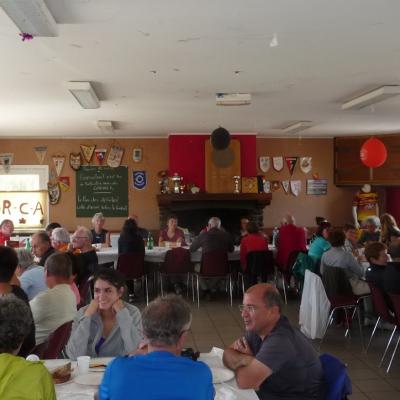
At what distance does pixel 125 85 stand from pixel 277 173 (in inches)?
248

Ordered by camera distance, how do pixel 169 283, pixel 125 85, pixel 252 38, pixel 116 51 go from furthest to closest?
pixel 169 283, pixel 125 85, pixel 116 51, pixel 252 38

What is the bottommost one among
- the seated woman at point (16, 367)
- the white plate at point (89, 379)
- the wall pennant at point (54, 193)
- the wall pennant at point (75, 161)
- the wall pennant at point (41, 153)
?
the white plate at point (89, 379)

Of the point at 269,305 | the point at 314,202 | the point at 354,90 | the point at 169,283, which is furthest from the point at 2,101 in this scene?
the point at 314,202

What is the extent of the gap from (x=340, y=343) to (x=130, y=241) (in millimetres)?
3328

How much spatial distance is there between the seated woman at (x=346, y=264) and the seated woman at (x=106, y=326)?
330 centimetres

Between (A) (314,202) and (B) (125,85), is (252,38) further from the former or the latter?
(A) (314,202)

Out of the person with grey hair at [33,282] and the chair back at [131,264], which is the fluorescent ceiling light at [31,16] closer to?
the person with grey hair at [33,282]

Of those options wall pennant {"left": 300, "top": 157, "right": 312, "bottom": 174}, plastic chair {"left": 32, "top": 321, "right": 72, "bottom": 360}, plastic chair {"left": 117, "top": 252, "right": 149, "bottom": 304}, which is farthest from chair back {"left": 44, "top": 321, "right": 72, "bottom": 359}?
wall pennant {"left": 300, "top": 157, "right": 312, "bottom": 174}

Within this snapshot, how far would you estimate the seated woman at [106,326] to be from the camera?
325 centimetres

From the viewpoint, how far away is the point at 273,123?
997 centimetres

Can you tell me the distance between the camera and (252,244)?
26.4 feet

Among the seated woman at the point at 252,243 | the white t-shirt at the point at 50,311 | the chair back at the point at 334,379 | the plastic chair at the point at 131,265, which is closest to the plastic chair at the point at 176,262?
the plastic chair at the point at 131,265

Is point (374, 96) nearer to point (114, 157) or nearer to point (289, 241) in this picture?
point (289, 241)

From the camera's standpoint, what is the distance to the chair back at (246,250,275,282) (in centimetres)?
792
